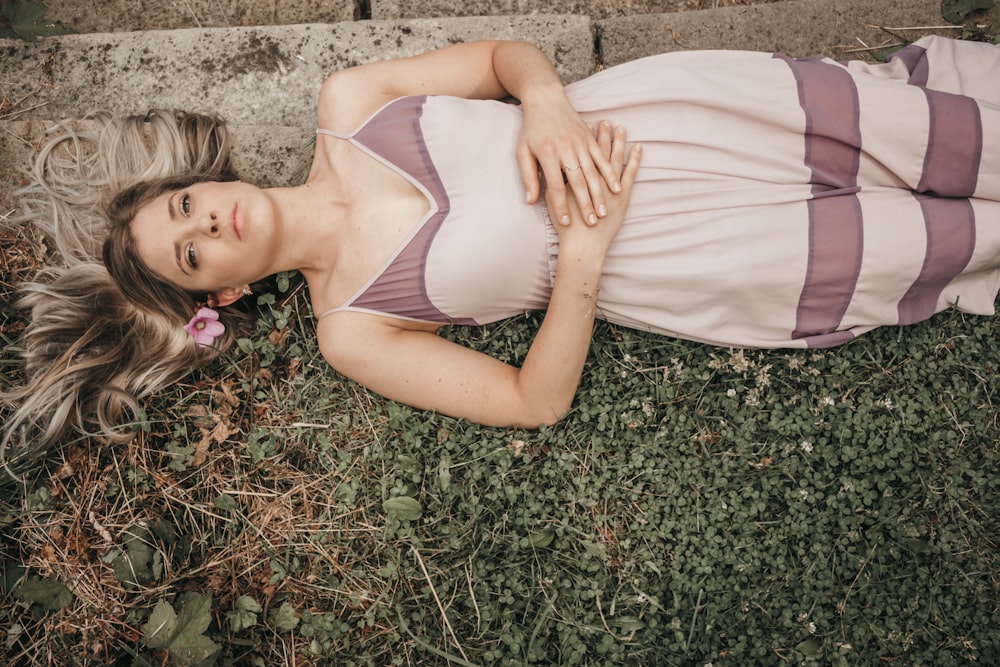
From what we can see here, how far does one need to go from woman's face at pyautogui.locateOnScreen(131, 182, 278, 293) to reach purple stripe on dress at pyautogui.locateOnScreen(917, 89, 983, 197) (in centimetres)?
267

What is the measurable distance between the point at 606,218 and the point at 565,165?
10.4 inches

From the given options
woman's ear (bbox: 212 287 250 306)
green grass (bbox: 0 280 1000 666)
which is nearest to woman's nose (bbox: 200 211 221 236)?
woman's ear (bbox: 212 287 250 306)

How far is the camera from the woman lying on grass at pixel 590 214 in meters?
2.65

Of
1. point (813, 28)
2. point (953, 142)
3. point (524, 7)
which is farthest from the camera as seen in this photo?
point (524, 7)

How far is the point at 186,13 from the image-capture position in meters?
3.94

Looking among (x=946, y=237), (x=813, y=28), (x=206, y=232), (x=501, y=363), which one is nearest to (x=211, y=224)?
(x=206, y=232)

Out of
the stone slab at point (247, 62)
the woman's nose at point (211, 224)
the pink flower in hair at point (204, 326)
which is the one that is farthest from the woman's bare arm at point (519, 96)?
the pink flower in hair at point (204, 326)

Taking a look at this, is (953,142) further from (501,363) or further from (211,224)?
(211,224)

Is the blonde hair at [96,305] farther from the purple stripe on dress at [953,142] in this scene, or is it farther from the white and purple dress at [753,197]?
the purple stripe on dress at [953,142]

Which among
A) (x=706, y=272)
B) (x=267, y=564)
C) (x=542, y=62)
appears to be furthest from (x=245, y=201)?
(x=706, y=272)

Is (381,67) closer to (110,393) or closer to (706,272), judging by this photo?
(706,272)

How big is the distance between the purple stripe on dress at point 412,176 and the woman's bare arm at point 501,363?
0.14m

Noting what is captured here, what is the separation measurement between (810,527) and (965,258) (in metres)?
1.26

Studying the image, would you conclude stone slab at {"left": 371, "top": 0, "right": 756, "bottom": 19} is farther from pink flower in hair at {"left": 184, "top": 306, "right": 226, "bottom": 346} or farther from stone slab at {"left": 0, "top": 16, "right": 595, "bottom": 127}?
pink flower in hair at {"left": 184, "top": 306, "right": 226, "bottom": 346}
